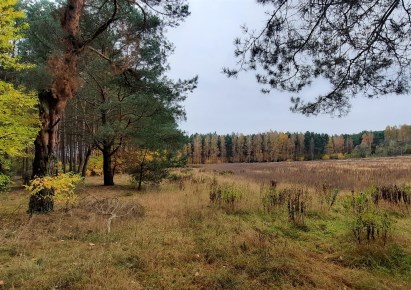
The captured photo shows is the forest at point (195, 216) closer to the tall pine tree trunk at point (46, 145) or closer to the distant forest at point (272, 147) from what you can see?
the tall pine tree trunk at point (46, 145)

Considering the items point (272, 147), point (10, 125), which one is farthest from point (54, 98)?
point (272, 147)

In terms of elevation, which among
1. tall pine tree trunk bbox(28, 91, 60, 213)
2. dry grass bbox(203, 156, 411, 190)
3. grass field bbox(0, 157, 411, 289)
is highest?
tall pine tree trunk bbox(28, 91, 60, 213)

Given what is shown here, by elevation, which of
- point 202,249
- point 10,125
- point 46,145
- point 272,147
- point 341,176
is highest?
point 272,147

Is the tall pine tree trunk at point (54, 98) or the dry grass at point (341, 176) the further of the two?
the dry grass at point (341, 176)

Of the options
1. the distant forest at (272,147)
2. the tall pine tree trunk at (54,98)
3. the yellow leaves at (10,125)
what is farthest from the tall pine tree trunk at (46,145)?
the distant forest at (272,147)

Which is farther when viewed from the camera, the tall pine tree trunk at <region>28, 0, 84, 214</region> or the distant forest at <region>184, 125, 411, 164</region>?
the distant forest at <region>184, 125, 411, 164</region>

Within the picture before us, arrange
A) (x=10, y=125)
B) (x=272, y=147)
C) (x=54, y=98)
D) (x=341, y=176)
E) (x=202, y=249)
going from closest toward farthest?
(x=202, y=249), (x=10, y=125), (x=54, y=98), (x=341, y=176), (x=272, y=147)

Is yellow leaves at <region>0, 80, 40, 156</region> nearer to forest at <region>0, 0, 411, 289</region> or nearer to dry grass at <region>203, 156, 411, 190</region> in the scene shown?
forest at <region>0, 0, 411, 289</region>

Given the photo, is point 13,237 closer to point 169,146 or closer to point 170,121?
point 169,146

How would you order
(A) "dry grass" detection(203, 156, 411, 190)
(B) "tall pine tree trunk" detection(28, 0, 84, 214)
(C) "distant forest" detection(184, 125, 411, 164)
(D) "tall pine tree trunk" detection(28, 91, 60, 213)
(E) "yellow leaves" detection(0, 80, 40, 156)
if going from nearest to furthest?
(E) "yellow leaves" detection(0, 80, 40, 156)
(B) "tall pine tree trunk" detection(28, 0, 84, 214)
(D) "tall pine tree trunk" detection(28, 91, 60, 213)
(A) "dry grass" detection(203, 156, 411, 190)
(C) "distant forest" detection(184, 125, 411, 164)

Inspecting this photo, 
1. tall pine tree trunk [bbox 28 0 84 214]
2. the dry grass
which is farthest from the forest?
the dry grass

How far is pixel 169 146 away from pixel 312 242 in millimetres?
10826

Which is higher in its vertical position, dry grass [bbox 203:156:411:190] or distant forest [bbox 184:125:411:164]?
distant forest [bbox 184:125:411:164]

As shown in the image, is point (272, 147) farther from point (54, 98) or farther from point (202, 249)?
point (202, 249)
